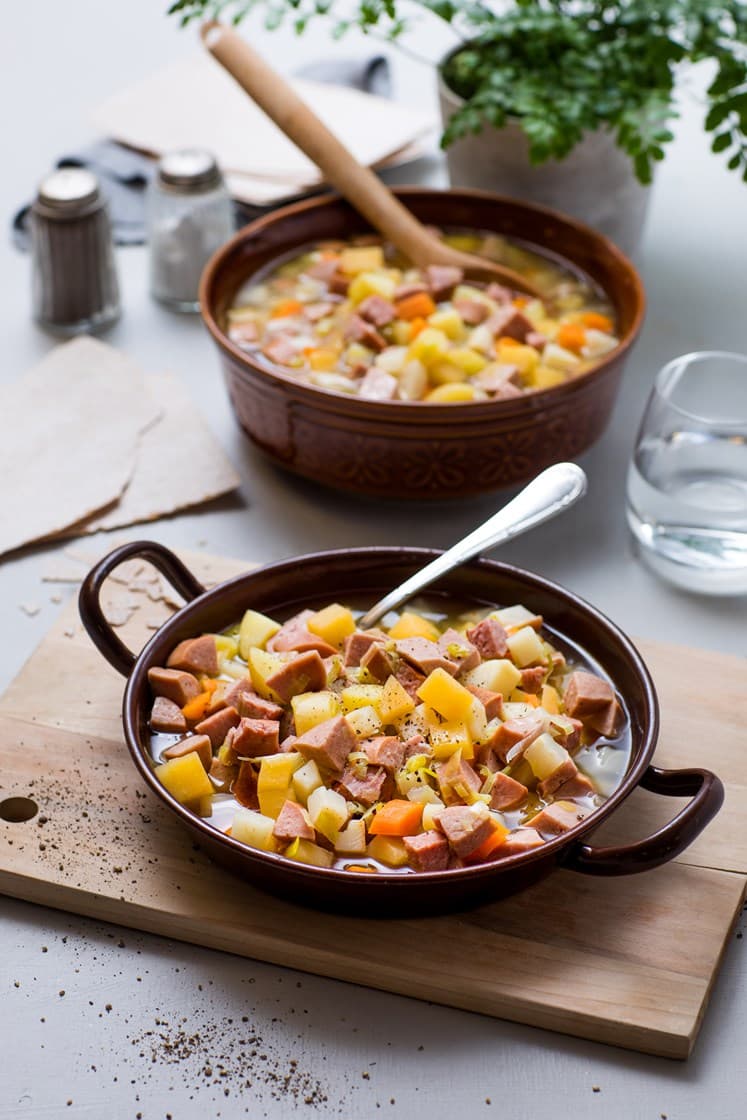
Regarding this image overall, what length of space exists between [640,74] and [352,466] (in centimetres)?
92

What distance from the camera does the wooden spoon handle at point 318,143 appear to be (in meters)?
2.31

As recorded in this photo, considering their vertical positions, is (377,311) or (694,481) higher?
(377,311)

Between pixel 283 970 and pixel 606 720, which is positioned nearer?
pixel 283 970

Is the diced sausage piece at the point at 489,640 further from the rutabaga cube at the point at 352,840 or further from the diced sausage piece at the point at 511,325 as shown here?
the diced sausage piece at the point at 511,325

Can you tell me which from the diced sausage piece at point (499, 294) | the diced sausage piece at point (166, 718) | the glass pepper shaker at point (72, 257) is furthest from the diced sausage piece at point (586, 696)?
the glass pepper shaker at point (72, 257)

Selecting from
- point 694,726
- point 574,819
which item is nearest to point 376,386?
point 694,726

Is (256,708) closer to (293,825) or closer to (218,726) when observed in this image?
(218,726)

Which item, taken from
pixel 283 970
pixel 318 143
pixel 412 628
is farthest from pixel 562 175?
pixel 283 970

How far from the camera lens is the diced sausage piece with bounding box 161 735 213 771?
1543 mm

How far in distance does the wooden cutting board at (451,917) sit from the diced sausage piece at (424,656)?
0.25 meters

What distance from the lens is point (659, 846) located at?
1409 mm

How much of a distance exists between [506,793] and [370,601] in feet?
1.25

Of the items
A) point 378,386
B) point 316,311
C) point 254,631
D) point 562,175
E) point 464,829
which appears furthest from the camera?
point 562,175

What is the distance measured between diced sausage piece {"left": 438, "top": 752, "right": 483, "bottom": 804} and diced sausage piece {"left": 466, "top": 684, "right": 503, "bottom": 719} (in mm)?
86
